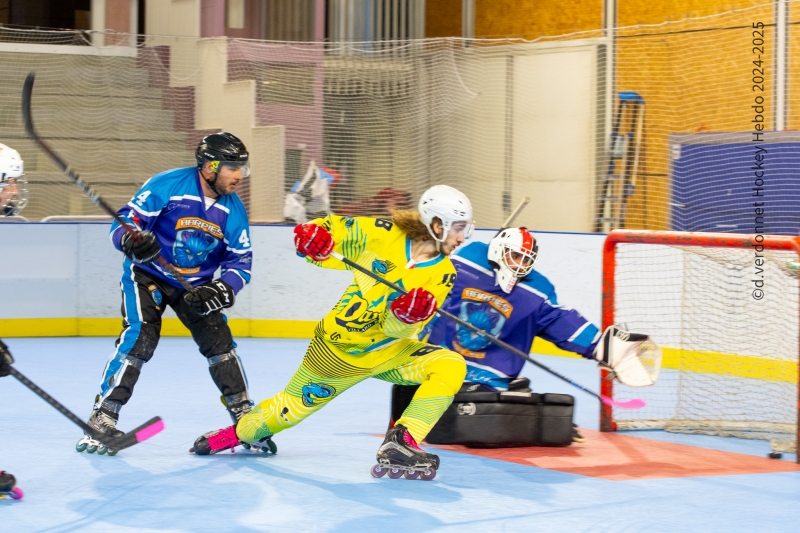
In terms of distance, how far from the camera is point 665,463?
4.48 m

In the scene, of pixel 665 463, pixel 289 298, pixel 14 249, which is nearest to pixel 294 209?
pixel 289 298

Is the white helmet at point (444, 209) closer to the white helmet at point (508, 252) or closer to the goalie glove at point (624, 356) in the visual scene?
the white helmet at point (508, 252)

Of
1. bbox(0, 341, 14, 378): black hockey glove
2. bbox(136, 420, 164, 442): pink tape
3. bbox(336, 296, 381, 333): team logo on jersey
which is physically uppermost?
bbox(336, 296, 381, 333): team logo on jersey

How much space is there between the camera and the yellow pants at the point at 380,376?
399cm

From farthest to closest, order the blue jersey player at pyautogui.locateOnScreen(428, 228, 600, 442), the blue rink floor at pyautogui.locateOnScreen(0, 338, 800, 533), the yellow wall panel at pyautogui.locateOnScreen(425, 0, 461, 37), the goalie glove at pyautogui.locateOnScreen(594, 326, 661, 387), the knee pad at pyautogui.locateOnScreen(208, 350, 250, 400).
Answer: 1. the yellow wall panel at pyautogui.locateOnScreen(425, 0, 461, 37)
2. the blue jersey player at pyautogui.locateOnScreen(428, 228, 600, 442)
3. the goalie glove at pyautogui.locateOnScreen(594, 326, 661, 387)
4. the knee pad at pyautogui.locateOnScreen(208, 350, 250, 400)
5. the blue rink floor at pyautogui.locateOnScreen(0, 338, 800, 533)

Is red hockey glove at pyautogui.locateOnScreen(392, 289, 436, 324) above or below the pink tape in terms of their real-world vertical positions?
above

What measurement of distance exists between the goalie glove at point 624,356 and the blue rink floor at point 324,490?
1.43ft

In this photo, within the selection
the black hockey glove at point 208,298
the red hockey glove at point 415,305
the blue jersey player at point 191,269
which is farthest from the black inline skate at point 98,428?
the red hockey glove at point 415,305

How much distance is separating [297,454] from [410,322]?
105cm

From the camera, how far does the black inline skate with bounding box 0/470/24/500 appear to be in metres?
3.56

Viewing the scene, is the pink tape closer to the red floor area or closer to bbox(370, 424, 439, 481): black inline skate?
bbox(370, 424, 439, 481): black inline skate

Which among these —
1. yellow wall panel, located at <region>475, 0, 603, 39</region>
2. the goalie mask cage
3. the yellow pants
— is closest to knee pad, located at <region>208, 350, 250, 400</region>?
the yellow pants

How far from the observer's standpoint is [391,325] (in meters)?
3.86

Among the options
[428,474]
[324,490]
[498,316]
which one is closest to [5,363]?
[324,490]
